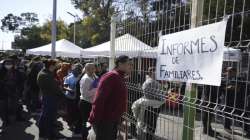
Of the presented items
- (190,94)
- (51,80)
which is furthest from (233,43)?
(51,80)

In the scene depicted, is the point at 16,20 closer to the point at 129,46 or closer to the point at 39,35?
the point at 39,35

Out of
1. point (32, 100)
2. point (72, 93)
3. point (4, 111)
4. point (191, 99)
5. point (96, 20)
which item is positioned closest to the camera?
point (191, 99)

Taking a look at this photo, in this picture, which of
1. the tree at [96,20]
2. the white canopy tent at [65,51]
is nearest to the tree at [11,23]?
the tree at [96,20]

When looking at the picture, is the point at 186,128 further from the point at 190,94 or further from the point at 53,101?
the point at 53,101

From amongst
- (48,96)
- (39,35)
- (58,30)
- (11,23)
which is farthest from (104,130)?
(11,23)

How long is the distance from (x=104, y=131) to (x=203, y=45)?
229 cm

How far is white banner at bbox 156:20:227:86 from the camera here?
3590mm

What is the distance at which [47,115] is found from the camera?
28.7 ft

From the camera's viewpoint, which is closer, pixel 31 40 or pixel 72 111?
pixel 72 111

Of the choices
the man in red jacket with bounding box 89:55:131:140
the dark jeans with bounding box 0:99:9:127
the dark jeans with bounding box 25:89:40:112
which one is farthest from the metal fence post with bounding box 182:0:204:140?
the dark jeans with bounding box 25:89:40:112

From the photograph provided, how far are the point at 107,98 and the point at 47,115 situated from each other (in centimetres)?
368

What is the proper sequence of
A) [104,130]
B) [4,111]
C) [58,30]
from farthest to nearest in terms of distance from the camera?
[58,30]
[4,111]
[104,130]

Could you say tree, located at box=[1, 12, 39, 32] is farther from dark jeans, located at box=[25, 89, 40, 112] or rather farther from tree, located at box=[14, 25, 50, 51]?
dark jeans, located at box=[25, 89, 40, 112]

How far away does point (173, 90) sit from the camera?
4.68 meters
